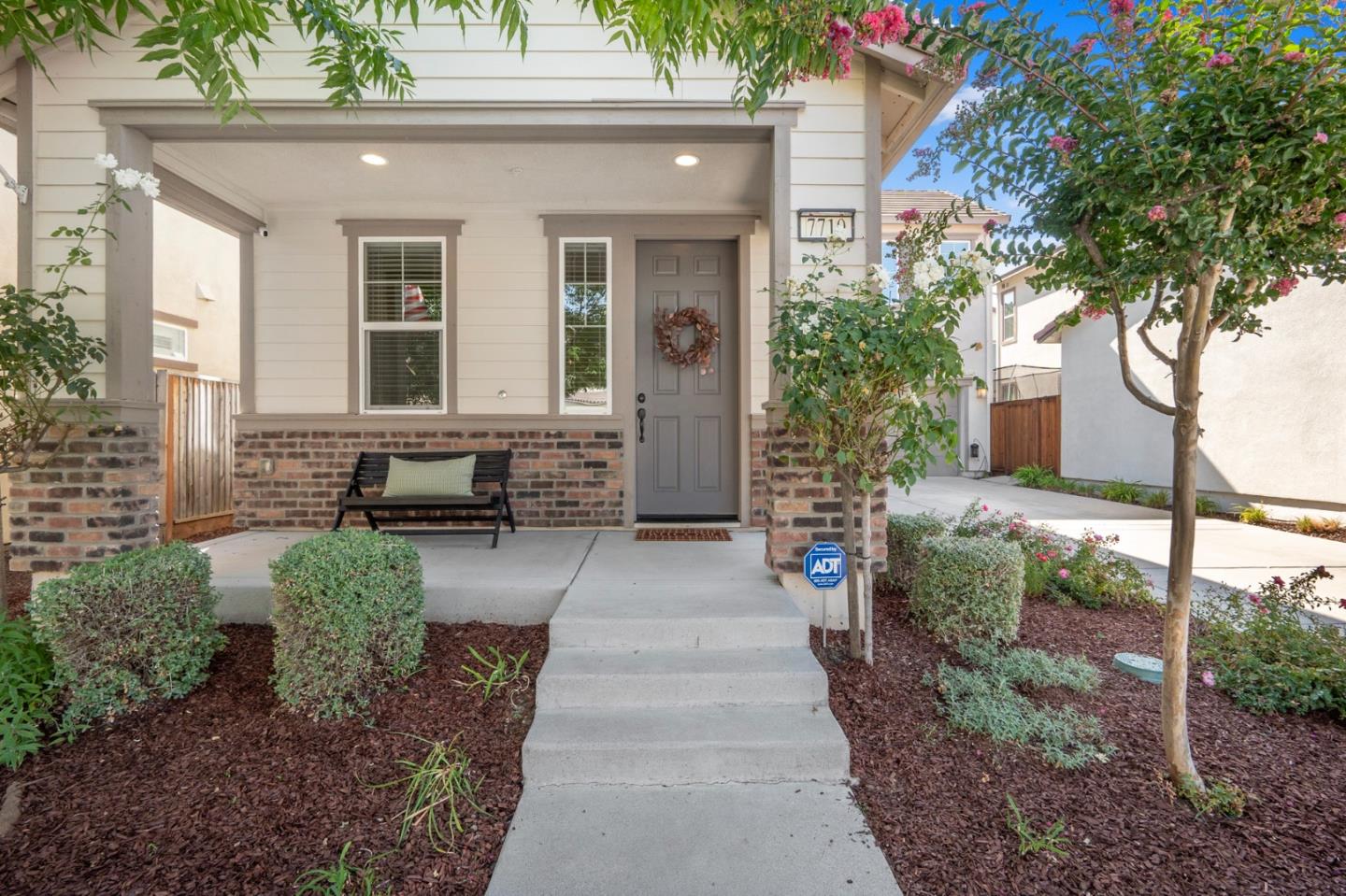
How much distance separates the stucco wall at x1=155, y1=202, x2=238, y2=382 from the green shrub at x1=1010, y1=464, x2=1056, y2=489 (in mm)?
12673

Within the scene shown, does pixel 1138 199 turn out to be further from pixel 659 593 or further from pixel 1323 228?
pixel 659 593

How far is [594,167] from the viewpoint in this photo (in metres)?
4.02

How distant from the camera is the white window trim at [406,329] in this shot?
4.88m

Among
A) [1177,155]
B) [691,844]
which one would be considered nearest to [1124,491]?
[1177,155]

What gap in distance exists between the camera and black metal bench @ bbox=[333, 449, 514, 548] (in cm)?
397

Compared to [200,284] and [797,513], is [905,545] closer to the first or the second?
[797,513]

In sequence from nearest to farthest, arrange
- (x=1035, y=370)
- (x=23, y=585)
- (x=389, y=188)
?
(x=23, y=585), (x=389, y=188), (x=1035, y=370)

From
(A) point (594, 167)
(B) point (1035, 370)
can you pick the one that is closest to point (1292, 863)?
(A) point (594, 167)

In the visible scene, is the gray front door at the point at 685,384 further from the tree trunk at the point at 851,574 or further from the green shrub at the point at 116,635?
the green shrub at the point at 116,635

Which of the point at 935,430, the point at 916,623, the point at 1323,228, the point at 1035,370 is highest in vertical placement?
the point at 1035,370

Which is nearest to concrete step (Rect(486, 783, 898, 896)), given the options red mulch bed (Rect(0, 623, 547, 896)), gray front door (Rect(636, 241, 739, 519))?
red mulch bed (Rect(0, 623, 547, 896))

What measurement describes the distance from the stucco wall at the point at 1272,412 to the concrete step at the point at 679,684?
5.40m

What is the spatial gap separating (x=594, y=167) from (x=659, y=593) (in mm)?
2855

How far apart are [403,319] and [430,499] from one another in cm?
177
